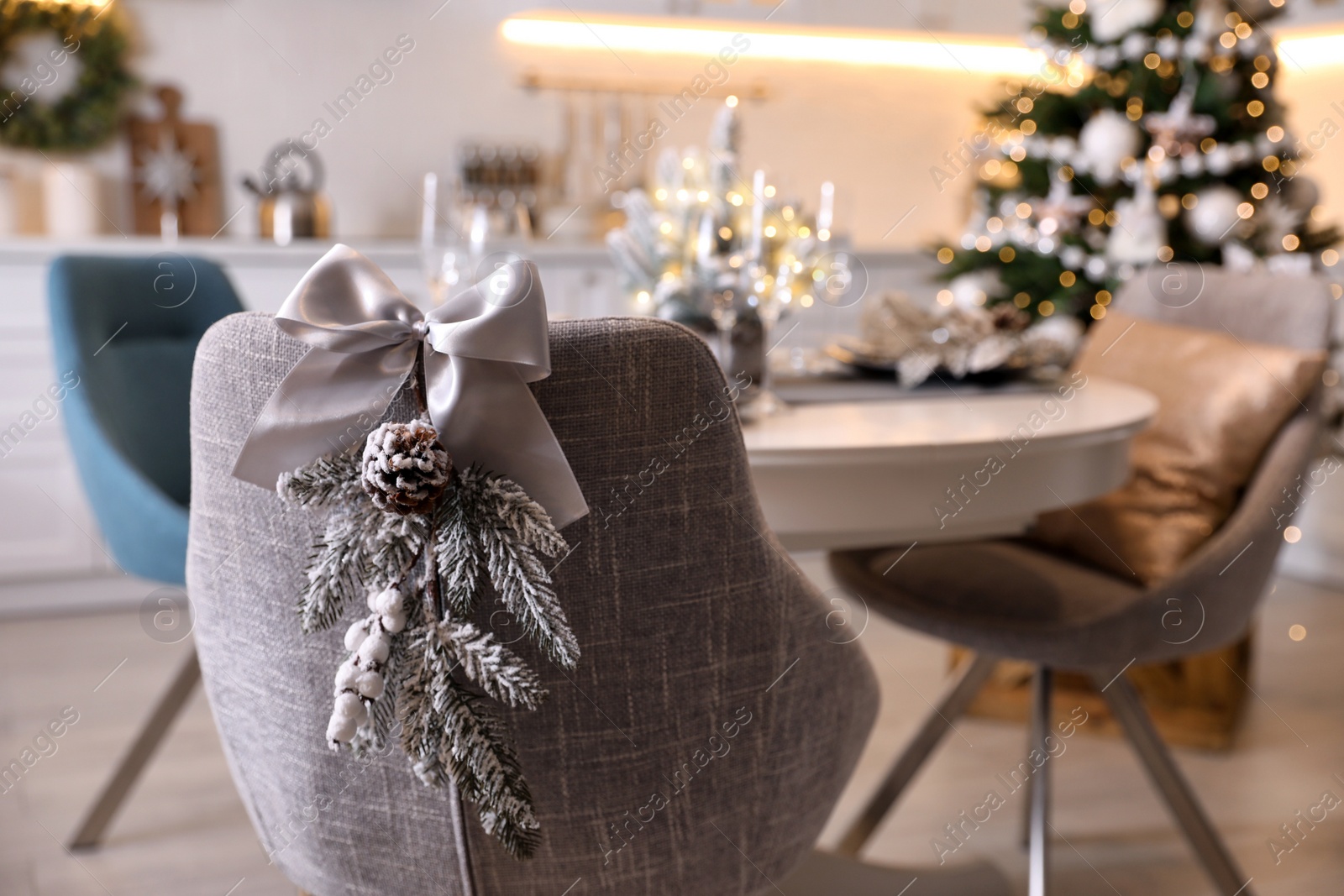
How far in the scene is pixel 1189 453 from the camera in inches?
65.0

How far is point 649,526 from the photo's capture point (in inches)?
28.5

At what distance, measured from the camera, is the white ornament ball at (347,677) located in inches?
24.5

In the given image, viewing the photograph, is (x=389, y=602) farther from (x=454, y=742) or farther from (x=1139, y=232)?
(x=1139, y=232)

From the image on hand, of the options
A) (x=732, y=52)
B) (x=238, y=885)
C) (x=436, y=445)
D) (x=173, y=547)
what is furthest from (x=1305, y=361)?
(x=732, y=52)

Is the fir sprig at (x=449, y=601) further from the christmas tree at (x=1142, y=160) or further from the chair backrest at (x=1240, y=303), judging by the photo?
the christmas tree at (x=1142, y=160)

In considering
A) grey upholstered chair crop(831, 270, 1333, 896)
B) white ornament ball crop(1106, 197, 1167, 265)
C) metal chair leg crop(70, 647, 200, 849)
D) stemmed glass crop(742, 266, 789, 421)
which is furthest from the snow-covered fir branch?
white ornament ball crop(1106, 197, 1167, 265)

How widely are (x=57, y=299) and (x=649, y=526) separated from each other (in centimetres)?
136

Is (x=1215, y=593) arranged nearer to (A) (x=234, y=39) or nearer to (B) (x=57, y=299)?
(B) (x=57, y=299)

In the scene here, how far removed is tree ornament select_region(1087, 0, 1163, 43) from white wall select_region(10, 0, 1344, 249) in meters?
0.84

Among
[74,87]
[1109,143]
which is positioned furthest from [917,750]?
[74,87]

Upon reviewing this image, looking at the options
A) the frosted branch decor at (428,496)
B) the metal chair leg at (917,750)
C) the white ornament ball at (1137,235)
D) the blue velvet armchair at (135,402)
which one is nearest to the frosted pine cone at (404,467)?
the frosted branch decor at (428,496)

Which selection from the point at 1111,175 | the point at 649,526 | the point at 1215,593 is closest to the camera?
the point at 649,526

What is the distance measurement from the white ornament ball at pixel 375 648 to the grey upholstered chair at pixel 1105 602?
1.04 m

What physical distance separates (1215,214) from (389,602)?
2905mm
